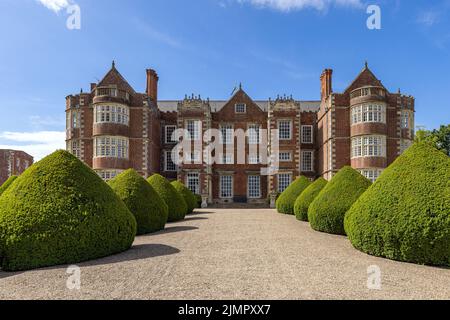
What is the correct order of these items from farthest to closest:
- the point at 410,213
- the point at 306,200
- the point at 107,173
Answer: the point at 107,173 → the point at 306,200 → the point at 410,213

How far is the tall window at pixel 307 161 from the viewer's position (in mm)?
38594

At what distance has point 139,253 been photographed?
8984 millimetres

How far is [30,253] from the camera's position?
7.38 metres

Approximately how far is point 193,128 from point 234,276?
29985mm

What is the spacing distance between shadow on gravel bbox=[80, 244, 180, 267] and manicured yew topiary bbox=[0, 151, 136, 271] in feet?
0.75

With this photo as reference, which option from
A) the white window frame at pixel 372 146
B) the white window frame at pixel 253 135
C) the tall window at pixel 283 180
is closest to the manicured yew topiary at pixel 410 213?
the white window frame at pixel 372 146

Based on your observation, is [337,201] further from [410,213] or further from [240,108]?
[240,108]

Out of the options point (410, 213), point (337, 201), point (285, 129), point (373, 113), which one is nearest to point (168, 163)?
point (285, 129)

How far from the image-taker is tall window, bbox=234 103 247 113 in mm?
37906

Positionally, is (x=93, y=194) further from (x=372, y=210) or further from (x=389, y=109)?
(x=389, y=109)

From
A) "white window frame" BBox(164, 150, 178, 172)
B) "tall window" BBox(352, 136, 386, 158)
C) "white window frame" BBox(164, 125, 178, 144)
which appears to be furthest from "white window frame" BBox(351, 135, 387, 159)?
"white window frame" BBox(164, 125, 178, 144)

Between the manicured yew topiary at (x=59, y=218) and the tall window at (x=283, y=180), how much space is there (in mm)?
27287
